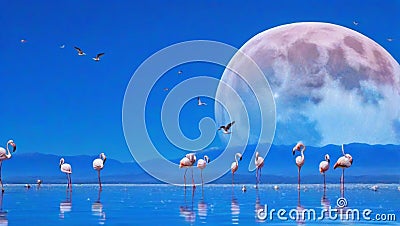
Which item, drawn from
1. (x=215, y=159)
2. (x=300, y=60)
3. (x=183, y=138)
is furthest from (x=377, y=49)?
(x=183, y=138)

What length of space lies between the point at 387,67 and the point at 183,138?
925 cm

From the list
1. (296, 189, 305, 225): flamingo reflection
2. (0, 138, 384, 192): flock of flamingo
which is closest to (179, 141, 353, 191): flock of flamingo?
(0, 138, 384, 192): flock of flamingo

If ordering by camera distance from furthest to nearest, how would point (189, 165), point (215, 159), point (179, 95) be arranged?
point (215, 159) → point (189, 165) → point (179, 95)

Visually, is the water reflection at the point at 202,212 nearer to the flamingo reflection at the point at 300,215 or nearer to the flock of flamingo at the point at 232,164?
the flamingo reflection at the point at 300,215

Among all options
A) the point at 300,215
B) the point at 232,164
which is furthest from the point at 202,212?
the point at 232,164

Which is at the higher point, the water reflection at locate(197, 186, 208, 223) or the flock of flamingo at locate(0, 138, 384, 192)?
the flock of flamingo at locate(0, 138, 384, 192)

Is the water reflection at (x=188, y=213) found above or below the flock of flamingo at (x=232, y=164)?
below

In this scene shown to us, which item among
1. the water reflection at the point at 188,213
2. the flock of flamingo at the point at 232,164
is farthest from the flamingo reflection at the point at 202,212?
the flock of flamingo at the point at 232,164

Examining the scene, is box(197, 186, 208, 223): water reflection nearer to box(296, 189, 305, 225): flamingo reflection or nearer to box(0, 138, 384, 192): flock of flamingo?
box(296, 189, 305, 225): flamingo reflection

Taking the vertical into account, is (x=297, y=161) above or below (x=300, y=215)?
above

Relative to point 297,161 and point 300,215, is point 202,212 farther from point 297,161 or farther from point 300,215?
point 297,161

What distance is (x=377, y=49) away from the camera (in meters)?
23.5

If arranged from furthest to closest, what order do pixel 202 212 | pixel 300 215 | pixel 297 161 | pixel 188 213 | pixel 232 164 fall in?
pixel 232 164, pixel 297 161, pixel 202 212, pixel 188 213, pixel 300 215

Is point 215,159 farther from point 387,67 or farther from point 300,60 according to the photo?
point 387,67
